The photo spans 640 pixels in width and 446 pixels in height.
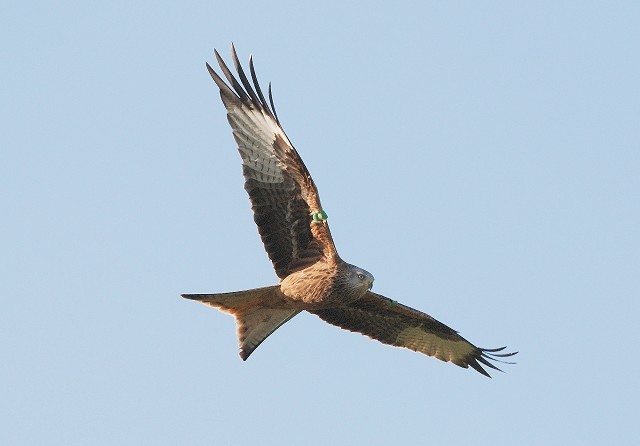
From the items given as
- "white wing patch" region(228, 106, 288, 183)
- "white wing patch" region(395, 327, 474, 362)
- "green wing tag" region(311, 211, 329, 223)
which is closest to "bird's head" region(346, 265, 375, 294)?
"green wing tag" region(311, 211, 329, 223)

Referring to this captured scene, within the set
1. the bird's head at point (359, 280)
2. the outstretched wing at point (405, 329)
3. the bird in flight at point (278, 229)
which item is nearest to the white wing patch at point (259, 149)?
the bird in flight at point (278, 229)

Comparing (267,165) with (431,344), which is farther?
(431,344)

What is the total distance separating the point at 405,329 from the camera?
41.9 ft

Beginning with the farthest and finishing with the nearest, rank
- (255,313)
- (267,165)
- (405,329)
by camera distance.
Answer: (405,329) < (255,313) < (267,165)

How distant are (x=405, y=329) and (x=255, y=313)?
76.3 inches

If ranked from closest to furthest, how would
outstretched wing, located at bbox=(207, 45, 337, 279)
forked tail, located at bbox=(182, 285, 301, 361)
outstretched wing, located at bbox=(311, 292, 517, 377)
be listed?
outstretched wing, located at bbox=(207, 45, 337, 279), forked tail, located at bbox=(182, 285, 301, 361), outstretched wing, located at bbox=(311, 292, 517, 377)

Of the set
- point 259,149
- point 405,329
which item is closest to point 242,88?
point 259,149

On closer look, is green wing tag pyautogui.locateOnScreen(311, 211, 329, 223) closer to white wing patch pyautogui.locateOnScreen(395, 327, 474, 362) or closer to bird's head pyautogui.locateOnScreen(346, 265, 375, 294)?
bird's head pyautogui.locateOnScreen(346, 265, 375, 294)

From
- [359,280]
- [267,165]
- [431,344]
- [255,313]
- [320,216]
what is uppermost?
[267,165]

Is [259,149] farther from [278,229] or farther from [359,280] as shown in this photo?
[359,280]

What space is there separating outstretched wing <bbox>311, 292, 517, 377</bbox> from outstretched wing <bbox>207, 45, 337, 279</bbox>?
1.34m

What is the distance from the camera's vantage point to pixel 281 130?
10992 mm

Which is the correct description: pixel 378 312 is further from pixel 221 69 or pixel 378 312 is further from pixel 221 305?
pixel 221 69

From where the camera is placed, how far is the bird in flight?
11000mm
